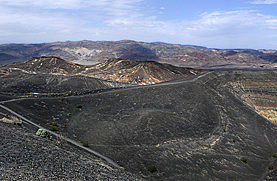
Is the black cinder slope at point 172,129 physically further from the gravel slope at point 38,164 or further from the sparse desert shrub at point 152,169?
the gravel slope at point 38,164

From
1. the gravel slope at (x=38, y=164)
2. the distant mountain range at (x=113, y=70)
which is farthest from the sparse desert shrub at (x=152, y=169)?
the distant mountain range at (x=113, y=70)

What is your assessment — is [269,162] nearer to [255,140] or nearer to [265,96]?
[255,140]

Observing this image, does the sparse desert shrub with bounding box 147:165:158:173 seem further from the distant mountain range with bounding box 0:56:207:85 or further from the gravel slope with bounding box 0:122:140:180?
the distant mountain range with bounding box 0:56:207:85

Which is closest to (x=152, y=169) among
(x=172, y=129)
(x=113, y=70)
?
(x=172, y=129)

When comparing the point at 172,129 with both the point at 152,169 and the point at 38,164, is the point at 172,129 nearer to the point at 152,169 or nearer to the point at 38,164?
the point at 152,169

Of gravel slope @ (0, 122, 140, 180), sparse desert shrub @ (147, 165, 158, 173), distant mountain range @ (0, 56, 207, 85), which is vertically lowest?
sparse desert shrub @ (147, 165, 158, 173)

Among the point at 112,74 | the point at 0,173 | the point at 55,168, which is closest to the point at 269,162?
the point at 55,168

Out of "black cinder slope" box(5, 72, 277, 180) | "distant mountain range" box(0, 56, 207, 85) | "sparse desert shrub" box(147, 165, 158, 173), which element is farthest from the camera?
"distant mountain range" box(0, 56, 207, 85)

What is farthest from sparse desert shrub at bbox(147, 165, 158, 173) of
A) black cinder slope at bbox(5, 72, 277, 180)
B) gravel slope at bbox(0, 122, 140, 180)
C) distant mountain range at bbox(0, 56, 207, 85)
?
distant mountain range at bbox(0, 56, 207, 85)
